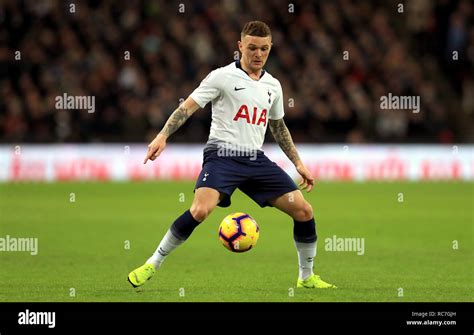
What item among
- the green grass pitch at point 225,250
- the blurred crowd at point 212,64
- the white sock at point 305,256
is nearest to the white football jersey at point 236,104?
the white sock at point 305,256

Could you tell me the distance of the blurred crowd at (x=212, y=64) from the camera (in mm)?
23531

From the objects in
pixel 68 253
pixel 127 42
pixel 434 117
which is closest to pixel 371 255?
pixel 68 253

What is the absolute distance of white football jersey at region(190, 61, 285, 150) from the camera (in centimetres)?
952

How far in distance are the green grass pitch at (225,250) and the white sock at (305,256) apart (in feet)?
0.77

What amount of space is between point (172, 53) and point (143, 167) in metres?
3.55

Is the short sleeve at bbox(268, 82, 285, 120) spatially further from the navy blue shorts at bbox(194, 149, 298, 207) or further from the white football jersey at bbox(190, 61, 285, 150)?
the navy blue shorts at bbox(194, 149, 298, 207)

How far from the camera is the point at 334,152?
75.4 ft

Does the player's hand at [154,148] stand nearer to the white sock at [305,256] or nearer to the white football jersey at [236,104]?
the white football jersey at [236,104]

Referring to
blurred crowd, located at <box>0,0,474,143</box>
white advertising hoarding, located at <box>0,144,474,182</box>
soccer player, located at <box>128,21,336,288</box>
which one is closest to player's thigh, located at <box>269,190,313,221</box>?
soccer player, located at <box>128,21,336,288</box>

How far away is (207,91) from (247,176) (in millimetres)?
886

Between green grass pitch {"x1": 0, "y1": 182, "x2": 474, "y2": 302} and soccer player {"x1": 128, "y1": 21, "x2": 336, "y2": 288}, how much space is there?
2.35 ft
